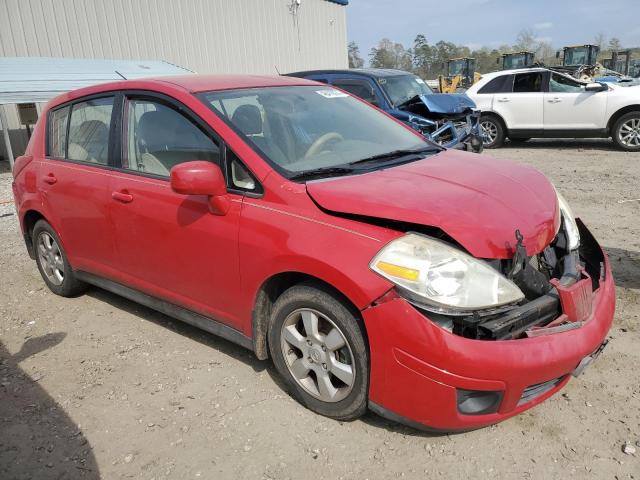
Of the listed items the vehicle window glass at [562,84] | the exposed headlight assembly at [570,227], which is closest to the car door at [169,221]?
the exposed headlight assembly at [570,227]

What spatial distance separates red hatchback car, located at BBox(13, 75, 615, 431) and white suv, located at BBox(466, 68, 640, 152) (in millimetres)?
8320

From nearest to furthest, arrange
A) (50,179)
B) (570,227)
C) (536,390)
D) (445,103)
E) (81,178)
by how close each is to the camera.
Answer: (536,390), (570,227), (81,178), (50,179), (445,103)

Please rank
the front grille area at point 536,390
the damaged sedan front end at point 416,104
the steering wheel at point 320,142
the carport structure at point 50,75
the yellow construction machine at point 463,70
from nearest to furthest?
the front grille area at point 536,390
the steering wheel at point 320,142
the damaged sedan front end at point 416,104
the carport structure at point 50,75
the yellow construction machine at point 463,70

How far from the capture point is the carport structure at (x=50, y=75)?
10.4m

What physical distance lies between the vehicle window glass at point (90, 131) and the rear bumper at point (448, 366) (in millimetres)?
2392

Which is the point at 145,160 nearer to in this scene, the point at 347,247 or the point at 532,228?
the point at 347,247

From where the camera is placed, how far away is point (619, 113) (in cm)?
1028

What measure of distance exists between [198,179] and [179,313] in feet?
3.47

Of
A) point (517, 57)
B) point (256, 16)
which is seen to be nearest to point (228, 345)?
point (256, 16)

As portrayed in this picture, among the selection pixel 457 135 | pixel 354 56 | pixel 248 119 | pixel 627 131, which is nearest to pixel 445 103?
pixel 457 135

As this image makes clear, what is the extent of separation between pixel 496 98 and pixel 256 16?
410 inches

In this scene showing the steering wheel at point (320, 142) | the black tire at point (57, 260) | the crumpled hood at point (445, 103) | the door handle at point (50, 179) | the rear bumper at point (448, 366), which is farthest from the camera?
the crumpled hood at point (445, 103)

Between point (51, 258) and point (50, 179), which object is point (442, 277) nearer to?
point (50, 179)

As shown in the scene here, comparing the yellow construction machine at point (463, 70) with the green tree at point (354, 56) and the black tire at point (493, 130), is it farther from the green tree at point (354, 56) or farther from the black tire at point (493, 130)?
the green tree at point (354, 56)
